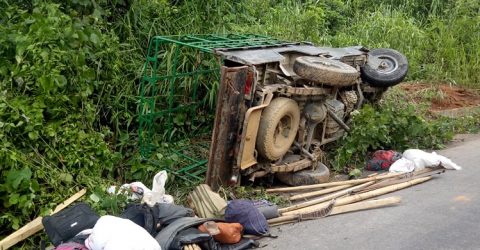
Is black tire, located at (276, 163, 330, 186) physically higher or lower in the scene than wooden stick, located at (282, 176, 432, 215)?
lower

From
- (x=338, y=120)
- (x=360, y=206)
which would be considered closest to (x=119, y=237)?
(x=360, y=206)

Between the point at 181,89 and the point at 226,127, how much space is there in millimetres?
1749

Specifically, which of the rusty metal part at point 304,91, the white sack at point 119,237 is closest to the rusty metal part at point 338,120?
the rusty metal part at point 304,91

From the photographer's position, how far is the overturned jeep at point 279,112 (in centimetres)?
562

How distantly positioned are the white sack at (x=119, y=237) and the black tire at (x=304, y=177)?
7.96ft

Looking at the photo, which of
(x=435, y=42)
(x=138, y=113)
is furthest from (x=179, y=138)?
(x=435, y=42)

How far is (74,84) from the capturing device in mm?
5758

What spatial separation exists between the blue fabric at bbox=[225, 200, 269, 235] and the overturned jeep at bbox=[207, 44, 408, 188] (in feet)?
2.55

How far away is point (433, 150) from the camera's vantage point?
750 centimetres

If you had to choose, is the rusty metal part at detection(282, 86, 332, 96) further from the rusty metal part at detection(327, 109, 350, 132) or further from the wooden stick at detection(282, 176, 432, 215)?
the wooden stick at detection(282, 176, 432, 215)

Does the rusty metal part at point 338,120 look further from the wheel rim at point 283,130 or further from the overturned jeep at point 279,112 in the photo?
the wheel rim at point 283,130

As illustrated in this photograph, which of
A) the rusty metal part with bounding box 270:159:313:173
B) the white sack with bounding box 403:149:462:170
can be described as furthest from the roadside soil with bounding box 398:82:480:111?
the rusty metal part with bounding box 270:159:313:173

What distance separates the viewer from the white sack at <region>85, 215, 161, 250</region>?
4010mm

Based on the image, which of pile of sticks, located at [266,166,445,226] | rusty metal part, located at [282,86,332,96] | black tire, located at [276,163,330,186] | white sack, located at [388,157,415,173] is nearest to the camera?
pile of sticks, located at [266,166,445,226]
